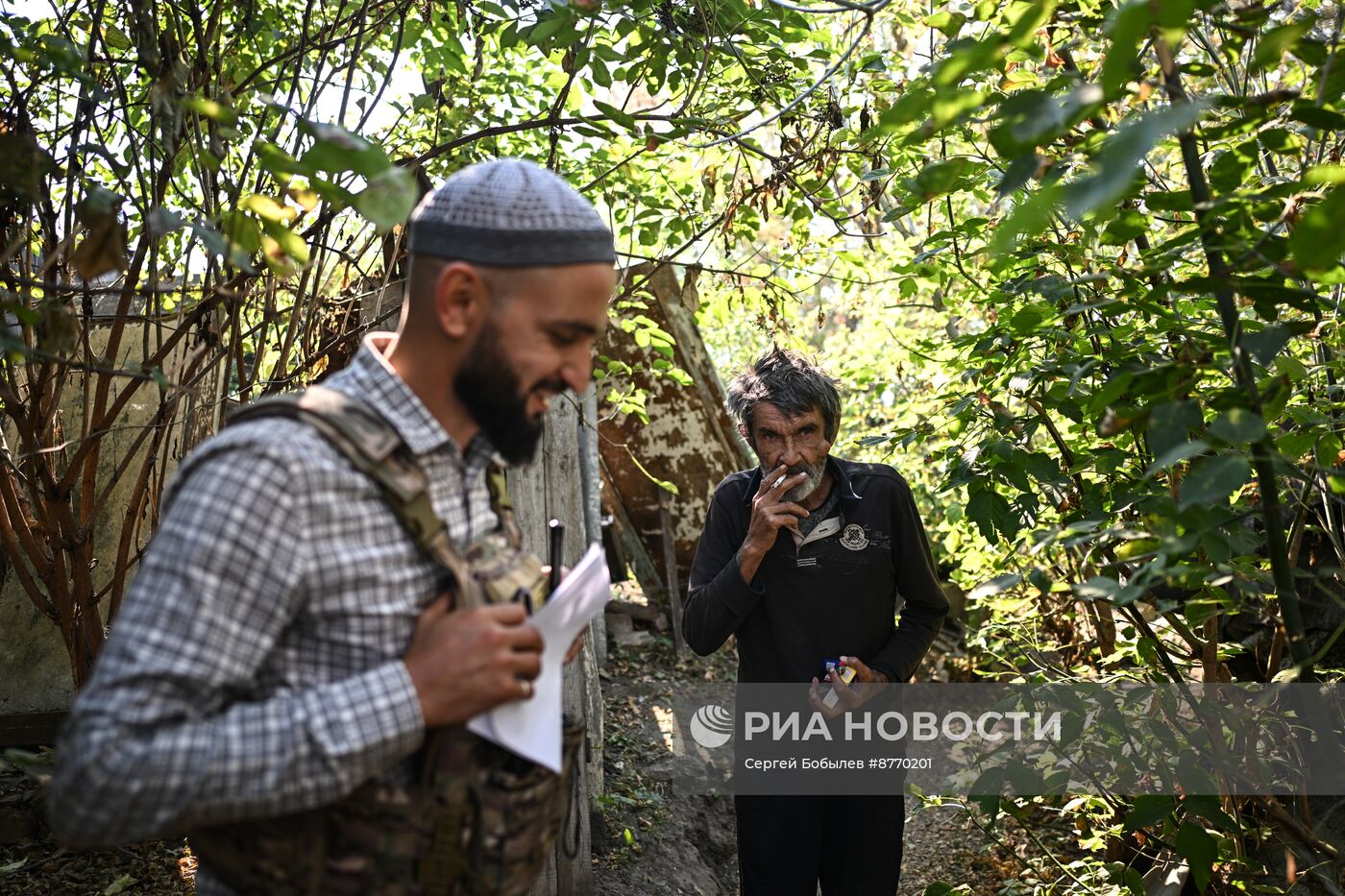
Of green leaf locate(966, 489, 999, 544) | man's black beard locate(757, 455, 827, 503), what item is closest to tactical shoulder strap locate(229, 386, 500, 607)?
man's black beard locate(757, 455, 827, 503)

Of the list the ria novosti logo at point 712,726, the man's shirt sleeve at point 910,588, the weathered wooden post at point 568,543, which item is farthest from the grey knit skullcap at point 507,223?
the ria novosti logo at point 712,726

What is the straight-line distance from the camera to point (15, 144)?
6.15 feet

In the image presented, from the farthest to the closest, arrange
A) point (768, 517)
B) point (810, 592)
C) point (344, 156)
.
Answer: point (810, 592) < point (768, 517) < point (344, 156)

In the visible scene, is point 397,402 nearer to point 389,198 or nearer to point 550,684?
point 389,198

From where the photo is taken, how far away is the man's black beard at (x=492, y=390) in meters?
1.57

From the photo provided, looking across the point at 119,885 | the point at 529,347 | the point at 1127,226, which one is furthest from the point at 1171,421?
the point at 119,885

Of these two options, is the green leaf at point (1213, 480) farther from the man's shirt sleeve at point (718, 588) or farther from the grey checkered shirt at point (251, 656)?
the man's shirt sleeve at point (718, 588)

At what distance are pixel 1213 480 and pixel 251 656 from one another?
1.42 meters

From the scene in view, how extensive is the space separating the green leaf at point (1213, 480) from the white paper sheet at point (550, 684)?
91 cm

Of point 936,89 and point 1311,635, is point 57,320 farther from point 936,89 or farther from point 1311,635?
point 1311,635

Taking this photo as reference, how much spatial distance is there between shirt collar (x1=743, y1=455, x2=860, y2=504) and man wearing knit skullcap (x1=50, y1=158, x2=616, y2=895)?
6.02ft

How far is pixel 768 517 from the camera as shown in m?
3.18

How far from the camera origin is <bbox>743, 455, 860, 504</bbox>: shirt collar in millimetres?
3428

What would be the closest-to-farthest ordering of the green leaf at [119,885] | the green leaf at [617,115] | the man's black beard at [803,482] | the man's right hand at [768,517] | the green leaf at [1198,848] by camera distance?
the green leaf at [1198,848] < the green leaf at [617,115] < the man's right hand at [768,517] < the man's black beard at [803,482] < the green leaf at [119,885]
